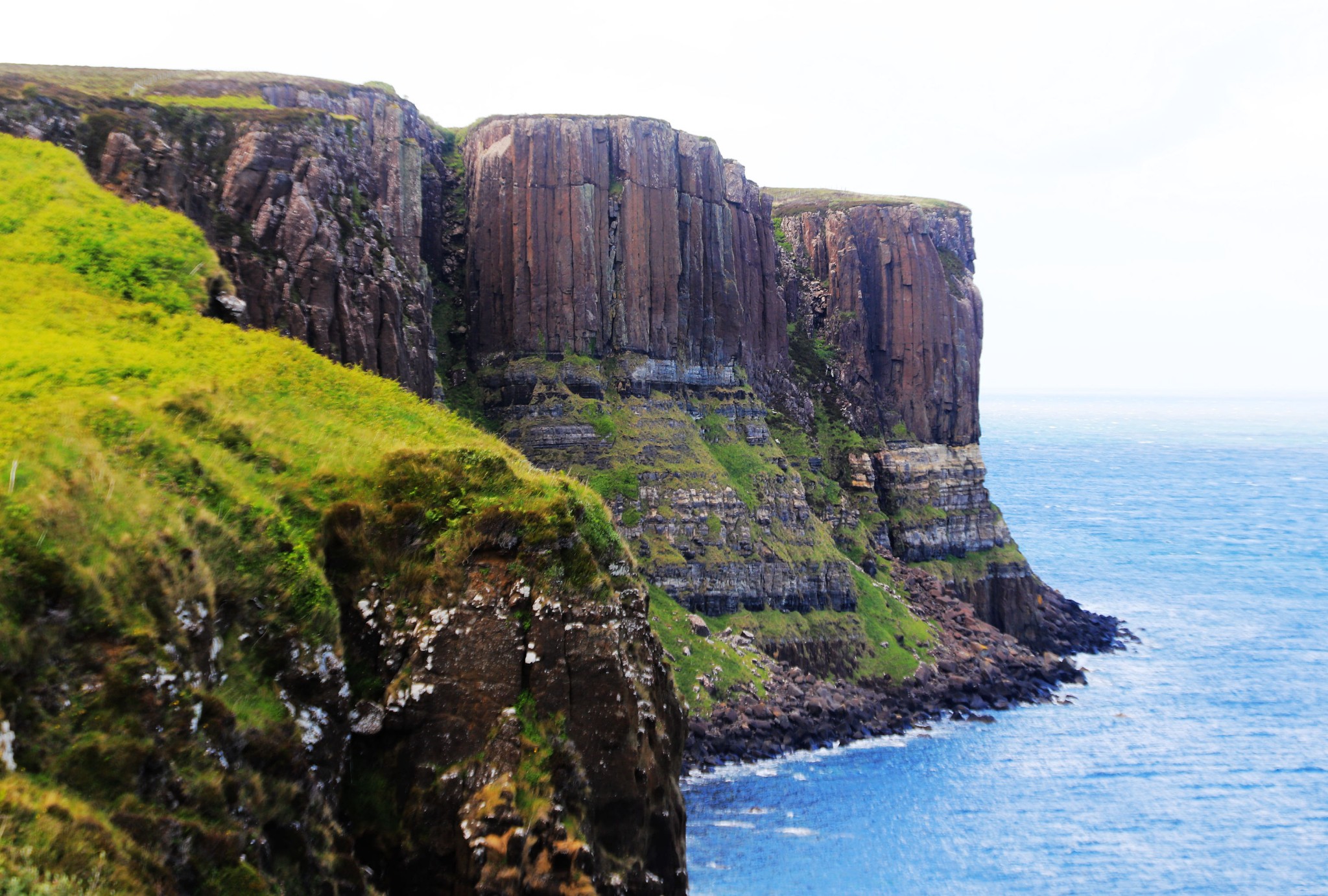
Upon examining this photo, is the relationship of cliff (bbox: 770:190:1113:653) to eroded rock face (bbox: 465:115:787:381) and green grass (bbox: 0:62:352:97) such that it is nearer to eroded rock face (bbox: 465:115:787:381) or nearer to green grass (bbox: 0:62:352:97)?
eroded rock face (bbox: 465:115:787:381)

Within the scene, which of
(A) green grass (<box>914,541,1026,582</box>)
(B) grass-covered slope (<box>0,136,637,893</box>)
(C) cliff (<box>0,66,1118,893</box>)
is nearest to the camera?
(B) grass-covered slope (<box>0,136,637,893</box>)

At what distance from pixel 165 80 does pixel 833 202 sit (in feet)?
225

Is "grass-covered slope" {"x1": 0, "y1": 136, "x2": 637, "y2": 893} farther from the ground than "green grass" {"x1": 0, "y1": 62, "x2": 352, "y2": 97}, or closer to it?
closer to it

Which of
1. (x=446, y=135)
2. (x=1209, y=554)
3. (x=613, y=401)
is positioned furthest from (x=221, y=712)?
(x=1209, y=554)

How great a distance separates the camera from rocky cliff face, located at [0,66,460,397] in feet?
138

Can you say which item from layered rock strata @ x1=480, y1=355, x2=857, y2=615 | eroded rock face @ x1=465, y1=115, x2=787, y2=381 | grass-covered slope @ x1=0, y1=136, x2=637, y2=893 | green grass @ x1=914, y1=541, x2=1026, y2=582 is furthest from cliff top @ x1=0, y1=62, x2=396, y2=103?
green grass @ x1=914, y1=541, x2=1026, y2=582

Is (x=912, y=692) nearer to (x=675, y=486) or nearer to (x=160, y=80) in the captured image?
(x=675, y=486)

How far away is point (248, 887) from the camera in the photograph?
43.5 feet

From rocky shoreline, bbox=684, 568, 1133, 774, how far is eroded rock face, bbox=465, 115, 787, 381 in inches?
1018

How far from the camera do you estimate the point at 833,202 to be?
117125 mm

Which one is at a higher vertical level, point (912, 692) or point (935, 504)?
point (935, 504)

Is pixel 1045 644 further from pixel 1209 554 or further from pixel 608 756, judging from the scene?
pixel 608 756

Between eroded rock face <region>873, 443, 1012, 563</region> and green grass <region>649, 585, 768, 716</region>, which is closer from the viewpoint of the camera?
green grass <region>649, 585, 768, 716</region>

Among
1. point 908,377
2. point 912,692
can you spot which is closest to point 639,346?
point 912,692
